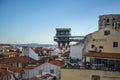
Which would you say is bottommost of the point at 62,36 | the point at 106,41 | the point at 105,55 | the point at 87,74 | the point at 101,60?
the point at 87,74

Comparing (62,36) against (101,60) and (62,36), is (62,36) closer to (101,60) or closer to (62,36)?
(62,36)

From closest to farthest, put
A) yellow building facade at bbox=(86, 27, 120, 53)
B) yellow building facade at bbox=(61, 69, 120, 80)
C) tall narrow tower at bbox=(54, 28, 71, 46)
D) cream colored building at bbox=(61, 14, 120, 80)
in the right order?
yellow building facade at bbox=(61, 69, 120, 80) < cream colored building at bbox=(61, 14, 120, 80) < yellow building facade at bbox=(86, 27, 120, 53) < tall narrow tower at bbox=(54, 28, 71, 46)

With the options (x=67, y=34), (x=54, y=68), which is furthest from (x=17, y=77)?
(x=67, y=34)

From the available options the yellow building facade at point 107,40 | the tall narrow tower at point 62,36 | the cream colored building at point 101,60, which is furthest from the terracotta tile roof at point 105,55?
the tall narrow tower at point 62,36

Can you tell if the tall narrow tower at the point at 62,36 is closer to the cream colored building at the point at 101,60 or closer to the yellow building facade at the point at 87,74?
the cream colored building at the point at 101,60

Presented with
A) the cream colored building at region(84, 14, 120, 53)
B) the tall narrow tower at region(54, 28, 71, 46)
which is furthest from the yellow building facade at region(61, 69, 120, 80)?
the tall narrow tower at region(54, 28, 71, 46)

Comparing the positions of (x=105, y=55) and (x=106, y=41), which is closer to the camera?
(x=105, y=55)

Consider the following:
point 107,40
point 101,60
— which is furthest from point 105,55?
point 107,40

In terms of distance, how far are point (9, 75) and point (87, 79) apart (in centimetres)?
1061

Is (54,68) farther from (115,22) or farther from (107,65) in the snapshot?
(107,65)

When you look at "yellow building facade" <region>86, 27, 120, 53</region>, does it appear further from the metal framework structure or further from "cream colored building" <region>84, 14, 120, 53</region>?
the metal framework structure

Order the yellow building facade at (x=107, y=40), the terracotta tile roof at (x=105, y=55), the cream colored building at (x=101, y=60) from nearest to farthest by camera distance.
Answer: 1. the cream colored building at (x=101, y=60)
2. the terracotta tile roof at (x=105, y=55)
3. the yellow building facade at (x=107, y=40)

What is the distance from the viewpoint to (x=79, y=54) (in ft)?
79.6

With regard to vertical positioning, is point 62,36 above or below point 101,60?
above
